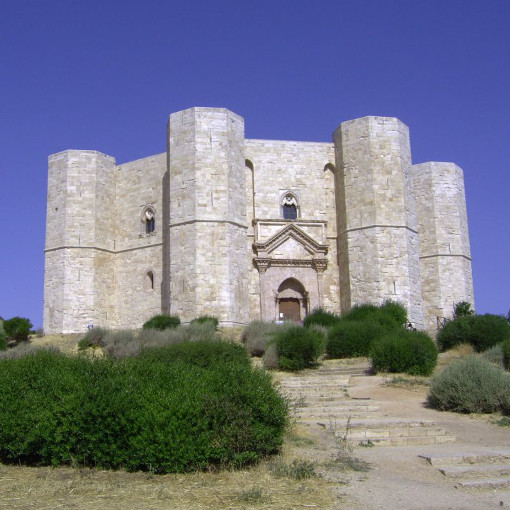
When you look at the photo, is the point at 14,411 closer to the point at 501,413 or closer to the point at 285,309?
the point at 501,413

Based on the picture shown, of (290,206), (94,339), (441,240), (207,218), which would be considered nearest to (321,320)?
(207,218)

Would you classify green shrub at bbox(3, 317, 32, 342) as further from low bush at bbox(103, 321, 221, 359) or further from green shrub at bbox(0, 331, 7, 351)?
low bush at bbox(103, 321, 221, 359)

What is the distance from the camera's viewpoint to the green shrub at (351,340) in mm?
17203

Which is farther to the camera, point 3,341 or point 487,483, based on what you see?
point 3,341

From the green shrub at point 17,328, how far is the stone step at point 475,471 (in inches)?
843

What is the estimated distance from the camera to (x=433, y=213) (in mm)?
29344

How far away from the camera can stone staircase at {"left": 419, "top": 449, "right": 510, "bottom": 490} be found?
6371mm

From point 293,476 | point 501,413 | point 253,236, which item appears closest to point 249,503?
point 293,476

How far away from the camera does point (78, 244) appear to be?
1057 inches

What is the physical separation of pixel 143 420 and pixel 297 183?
21.2 metres

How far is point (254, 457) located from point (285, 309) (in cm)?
1995

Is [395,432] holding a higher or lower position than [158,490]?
higher

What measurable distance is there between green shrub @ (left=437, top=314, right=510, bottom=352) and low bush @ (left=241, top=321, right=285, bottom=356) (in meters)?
4.54

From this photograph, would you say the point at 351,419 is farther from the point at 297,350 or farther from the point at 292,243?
the point at 292,243
